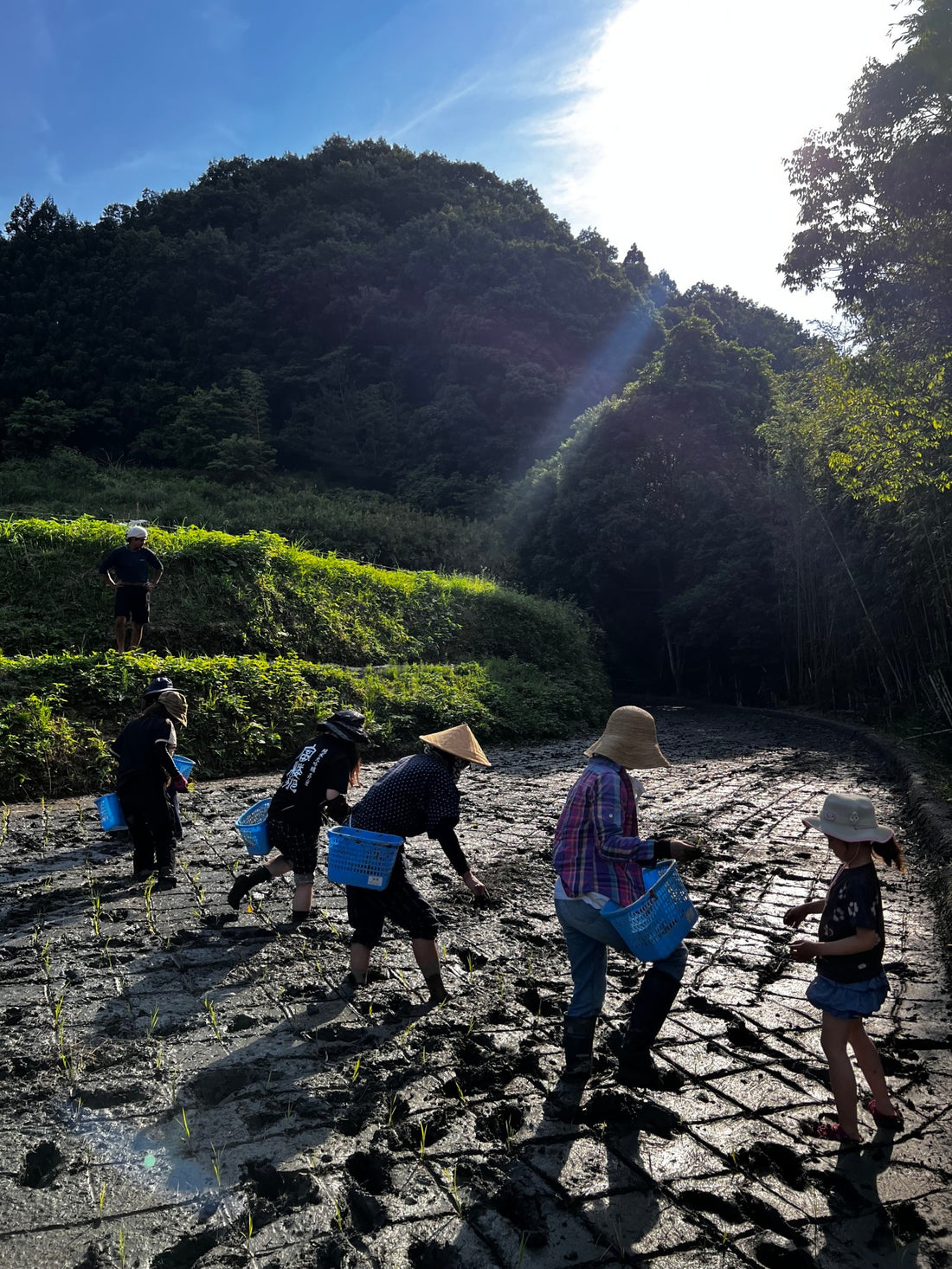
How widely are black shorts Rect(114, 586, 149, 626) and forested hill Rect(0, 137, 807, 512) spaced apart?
86.3ft

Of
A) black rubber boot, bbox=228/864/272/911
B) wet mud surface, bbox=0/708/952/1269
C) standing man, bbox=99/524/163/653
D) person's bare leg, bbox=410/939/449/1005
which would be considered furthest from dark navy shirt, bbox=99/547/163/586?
person's bare leg, bbox=410/939/449/1005

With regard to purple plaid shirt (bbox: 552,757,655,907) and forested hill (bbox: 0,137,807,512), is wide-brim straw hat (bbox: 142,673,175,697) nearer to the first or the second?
purple plaid shirt (bbox: 552,757,655,907)

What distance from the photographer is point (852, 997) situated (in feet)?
10.8

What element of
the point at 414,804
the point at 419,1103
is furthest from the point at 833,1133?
the point at 414,804

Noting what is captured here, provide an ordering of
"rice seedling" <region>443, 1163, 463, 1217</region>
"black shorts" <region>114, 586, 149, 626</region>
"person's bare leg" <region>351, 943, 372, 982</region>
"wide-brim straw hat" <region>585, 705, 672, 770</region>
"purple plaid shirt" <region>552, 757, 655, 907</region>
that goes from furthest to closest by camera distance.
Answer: "black shorts" <region>114, 586, 149, 626</region>
"person's bare leg" <region>351, 943, 372, 982</region>
"wide-brim straw hat" <region>585, 705, 672, 770</region>
"purple plaid shirt" <region>552, 757, 655, 907</region>
"rice seedling" <region>443, 1163, 463, 1217</region>

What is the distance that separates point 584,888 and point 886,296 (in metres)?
13.3

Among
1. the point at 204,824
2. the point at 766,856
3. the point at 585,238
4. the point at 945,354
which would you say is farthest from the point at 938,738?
the point at 585,238

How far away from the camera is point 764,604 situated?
82.9 feet

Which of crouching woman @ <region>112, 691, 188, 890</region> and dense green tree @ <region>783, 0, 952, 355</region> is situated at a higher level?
dense green tree @ <region>783, 0, 952, 355</region>

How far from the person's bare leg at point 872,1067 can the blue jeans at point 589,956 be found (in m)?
0.65

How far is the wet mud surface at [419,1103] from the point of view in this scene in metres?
2.73

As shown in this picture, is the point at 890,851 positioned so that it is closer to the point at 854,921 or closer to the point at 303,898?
the point at 854,921

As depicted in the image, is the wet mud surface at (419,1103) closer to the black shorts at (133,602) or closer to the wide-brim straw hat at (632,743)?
the wide-brim straw hat at (632,743)

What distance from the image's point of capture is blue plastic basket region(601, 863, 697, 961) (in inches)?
135
